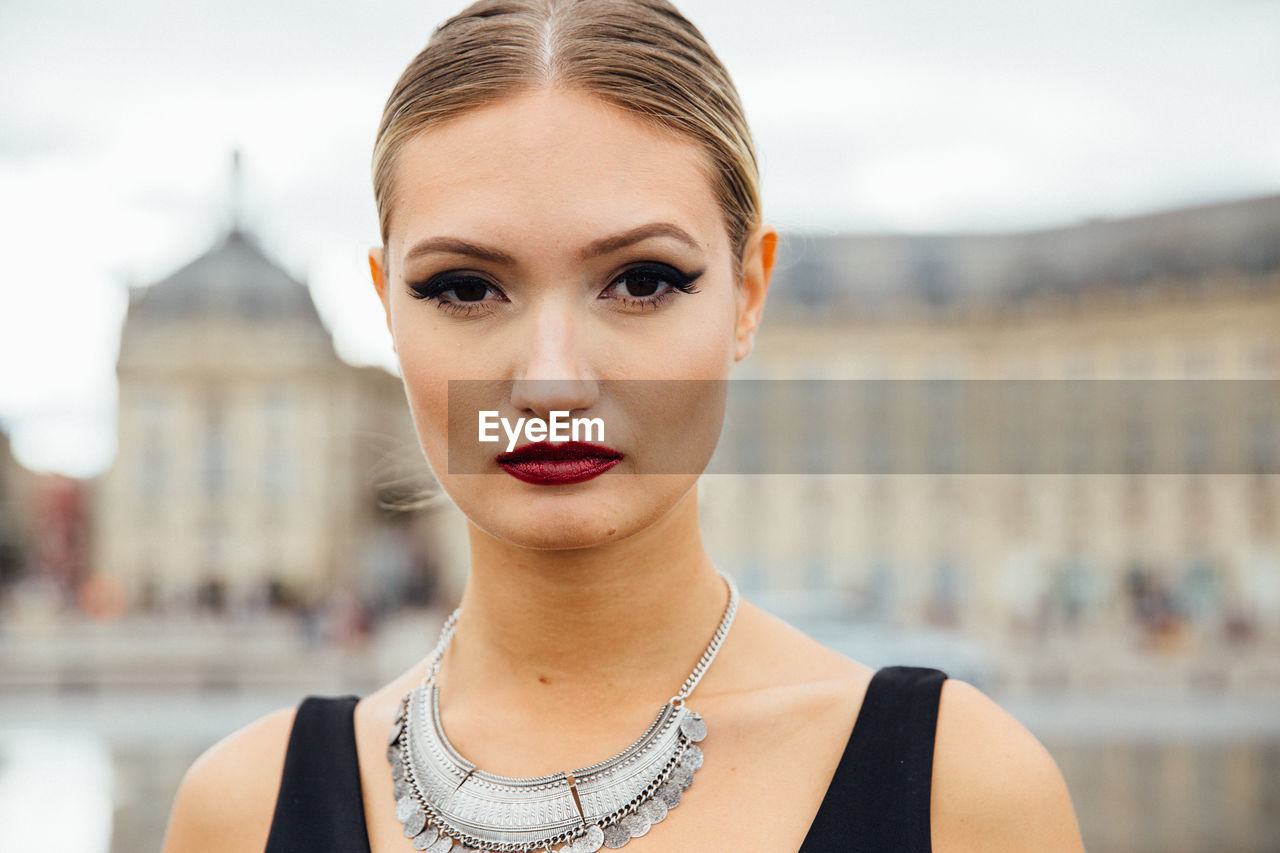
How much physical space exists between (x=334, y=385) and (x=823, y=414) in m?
21.6

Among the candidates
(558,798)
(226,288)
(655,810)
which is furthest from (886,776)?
(226,288)

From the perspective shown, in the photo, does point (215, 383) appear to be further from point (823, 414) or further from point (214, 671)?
point (214, 671)

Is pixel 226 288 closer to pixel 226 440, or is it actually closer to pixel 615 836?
pixel 226 440

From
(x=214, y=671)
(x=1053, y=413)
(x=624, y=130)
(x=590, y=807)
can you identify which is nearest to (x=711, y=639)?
(x=590, y=807)

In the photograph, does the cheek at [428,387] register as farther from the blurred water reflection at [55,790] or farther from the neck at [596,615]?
the blurred water reflection at [55,790]

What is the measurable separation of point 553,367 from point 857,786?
614 mm

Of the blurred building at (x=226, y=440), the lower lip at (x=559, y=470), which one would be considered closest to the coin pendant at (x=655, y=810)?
the lower lip at (x=559, y=470)

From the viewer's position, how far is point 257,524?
174 ft

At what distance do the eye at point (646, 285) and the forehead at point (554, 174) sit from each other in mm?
57

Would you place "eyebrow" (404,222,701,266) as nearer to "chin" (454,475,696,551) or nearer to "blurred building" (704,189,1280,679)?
"chin" (454,475,696,551)

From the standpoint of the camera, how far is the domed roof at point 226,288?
52062 mm

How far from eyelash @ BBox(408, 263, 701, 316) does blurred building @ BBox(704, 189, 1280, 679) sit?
39251 millimetres

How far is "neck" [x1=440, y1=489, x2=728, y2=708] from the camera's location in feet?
5.07

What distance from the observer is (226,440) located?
175 ft
